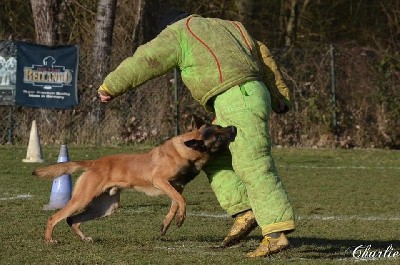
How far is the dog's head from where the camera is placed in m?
7.86

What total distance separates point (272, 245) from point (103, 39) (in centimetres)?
1450

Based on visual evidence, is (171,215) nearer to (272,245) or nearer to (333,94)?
(272,245)

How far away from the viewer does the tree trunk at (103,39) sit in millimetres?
20578

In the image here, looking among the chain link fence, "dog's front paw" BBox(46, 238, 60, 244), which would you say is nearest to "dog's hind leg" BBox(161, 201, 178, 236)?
"dog's front paw" BBox(46, 238, 60, 244)

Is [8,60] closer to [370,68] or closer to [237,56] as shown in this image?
[370,68]

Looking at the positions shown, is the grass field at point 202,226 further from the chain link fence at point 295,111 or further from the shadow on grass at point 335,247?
the chain link fence at point 295,111

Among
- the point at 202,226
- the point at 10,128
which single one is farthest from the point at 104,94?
the point at 10,128

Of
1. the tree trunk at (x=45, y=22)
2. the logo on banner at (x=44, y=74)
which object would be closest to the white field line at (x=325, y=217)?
the logo on banner at (x=44, y=74)

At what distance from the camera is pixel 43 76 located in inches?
768

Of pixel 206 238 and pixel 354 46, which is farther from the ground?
pixel 354 46

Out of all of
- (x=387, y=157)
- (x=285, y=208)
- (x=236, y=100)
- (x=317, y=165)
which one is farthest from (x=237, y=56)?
(x=387, y=157)

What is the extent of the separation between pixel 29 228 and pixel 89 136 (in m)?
10.9

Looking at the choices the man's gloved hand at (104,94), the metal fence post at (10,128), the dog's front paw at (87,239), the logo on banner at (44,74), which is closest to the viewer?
the man's gloved hand at (104,94)

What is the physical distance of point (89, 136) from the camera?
2038cm
